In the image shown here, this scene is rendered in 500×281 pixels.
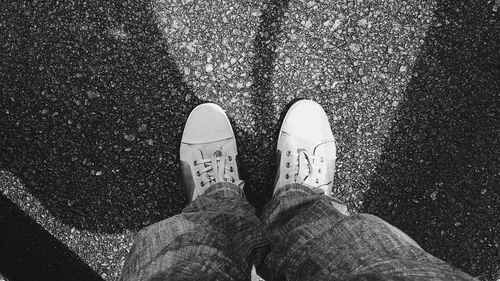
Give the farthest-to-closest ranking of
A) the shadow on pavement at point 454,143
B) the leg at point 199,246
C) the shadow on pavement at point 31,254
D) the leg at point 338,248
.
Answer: the shadow on pavement at point 31,254, the shadow on pavement at point 454,143, the leg at point 199,246, the leg at point 338,248

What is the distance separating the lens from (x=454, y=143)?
1826 millimetres

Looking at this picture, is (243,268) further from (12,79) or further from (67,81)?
(12,79)

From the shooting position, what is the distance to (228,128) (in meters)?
1.86

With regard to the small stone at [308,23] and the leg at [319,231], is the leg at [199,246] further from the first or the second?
the small stone at [308,23]

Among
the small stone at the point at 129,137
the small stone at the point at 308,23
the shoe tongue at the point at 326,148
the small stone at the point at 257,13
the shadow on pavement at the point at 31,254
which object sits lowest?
the shadow on pavement at the point at 31,254

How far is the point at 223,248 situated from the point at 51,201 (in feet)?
3.29

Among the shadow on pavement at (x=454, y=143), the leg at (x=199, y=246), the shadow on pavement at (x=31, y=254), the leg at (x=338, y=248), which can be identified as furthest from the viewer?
the shadow on pavement at (x=31, y=254)

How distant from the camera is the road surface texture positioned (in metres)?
1.83

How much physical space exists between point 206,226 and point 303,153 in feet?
2.12

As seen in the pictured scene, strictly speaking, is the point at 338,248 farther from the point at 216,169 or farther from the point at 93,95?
the point at 93,95

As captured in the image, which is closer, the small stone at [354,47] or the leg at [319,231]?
the leg at [319,231]

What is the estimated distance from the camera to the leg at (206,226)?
1225 mm

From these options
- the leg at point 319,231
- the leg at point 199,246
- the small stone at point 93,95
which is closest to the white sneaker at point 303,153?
the leg at point 319,231

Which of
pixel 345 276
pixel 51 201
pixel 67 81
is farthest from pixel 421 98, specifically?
pixel 51 201
